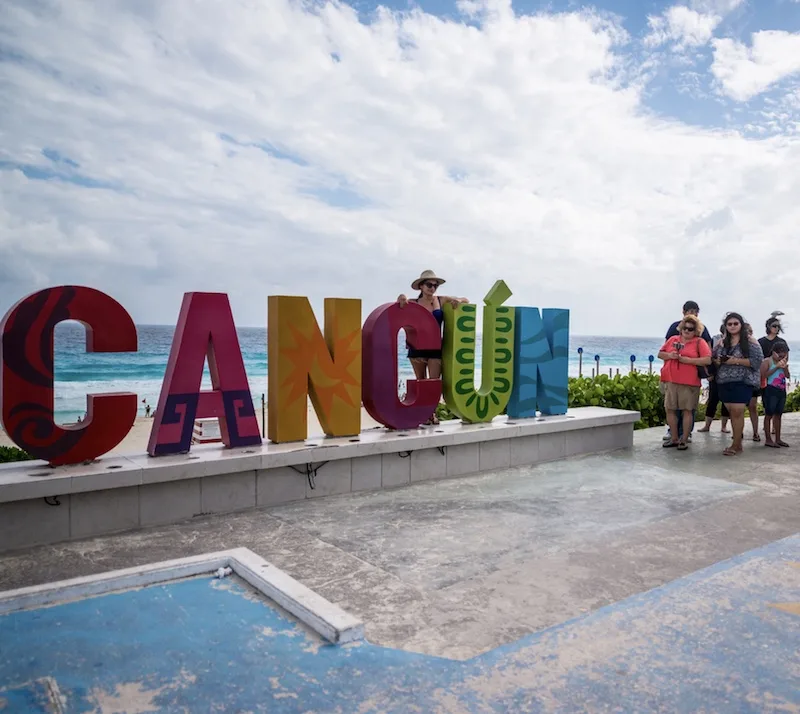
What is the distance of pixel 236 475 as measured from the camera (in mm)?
5973

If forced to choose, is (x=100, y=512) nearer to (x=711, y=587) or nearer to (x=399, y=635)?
(x=399, y=635)

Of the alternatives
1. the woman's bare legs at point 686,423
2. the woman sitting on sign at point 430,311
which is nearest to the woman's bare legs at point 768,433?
the woman's bare legs at point 686,423

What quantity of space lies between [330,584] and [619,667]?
1796mm

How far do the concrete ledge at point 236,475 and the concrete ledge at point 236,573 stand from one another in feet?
3.77

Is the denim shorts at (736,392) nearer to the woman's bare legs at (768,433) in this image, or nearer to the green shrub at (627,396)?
the woman's bare legs at (768,433)

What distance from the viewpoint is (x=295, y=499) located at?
632 cm

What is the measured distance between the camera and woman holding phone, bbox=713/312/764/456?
28.2 feet

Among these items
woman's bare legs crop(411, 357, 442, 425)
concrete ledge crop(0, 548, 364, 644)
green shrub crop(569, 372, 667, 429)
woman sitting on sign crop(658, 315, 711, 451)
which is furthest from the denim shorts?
concrete ledge crop(0, 548, 364, 644)

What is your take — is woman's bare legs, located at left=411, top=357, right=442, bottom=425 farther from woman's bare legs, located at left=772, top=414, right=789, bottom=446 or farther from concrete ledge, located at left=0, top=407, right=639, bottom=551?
woman's bare legs, located at left=772, top=414, right=789, bottom=446

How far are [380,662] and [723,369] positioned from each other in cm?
694

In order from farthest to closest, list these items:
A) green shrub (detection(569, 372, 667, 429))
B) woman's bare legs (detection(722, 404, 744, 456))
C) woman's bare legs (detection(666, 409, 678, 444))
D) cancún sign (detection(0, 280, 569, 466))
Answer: green shrub (detection(569, 372, 667, 429)), woman's bare legs (detection(666, 409, 678, 444)), woman's bare legs (detection(722, 404, 744, 456)), cancún sign (detection(0, 280, 569, 466))

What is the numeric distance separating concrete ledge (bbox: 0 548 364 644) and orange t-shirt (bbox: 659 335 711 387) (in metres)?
6.16

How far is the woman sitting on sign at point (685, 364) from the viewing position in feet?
28.5

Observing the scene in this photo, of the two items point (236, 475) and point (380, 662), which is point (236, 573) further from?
point (236, 475)
